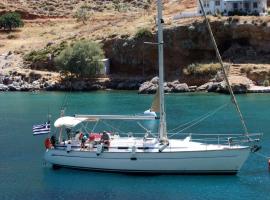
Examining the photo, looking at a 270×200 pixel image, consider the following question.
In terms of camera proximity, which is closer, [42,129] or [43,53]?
[42,129]

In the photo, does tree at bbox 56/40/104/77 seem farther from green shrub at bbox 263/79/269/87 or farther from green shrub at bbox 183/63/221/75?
green shrub at bbox 263/79/269/87

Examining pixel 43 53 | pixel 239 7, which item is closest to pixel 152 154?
pixel 239 7

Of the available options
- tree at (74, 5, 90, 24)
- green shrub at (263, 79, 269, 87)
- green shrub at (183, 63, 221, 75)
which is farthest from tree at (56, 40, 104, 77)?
tree at (74, 5, 90, 24)

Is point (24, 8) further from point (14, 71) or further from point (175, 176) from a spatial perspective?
point (175, 176)

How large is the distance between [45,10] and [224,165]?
395 feet

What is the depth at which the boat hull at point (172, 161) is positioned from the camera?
42906mm

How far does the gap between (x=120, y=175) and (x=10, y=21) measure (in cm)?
10291

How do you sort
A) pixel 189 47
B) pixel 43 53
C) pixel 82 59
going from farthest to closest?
pixel 43 53
pixel 189 47
pixel 82 59

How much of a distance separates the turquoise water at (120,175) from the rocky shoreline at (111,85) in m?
14.3

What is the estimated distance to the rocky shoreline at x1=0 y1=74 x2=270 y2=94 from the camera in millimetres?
99125

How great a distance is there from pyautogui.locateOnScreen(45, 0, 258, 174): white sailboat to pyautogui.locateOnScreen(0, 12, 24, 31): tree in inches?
3917

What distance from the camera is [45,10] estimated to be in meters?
158

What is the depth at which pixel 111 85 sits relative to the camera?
11125 centimetres

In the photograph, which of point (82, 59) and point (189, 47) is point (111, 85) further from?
point (189, 47)
